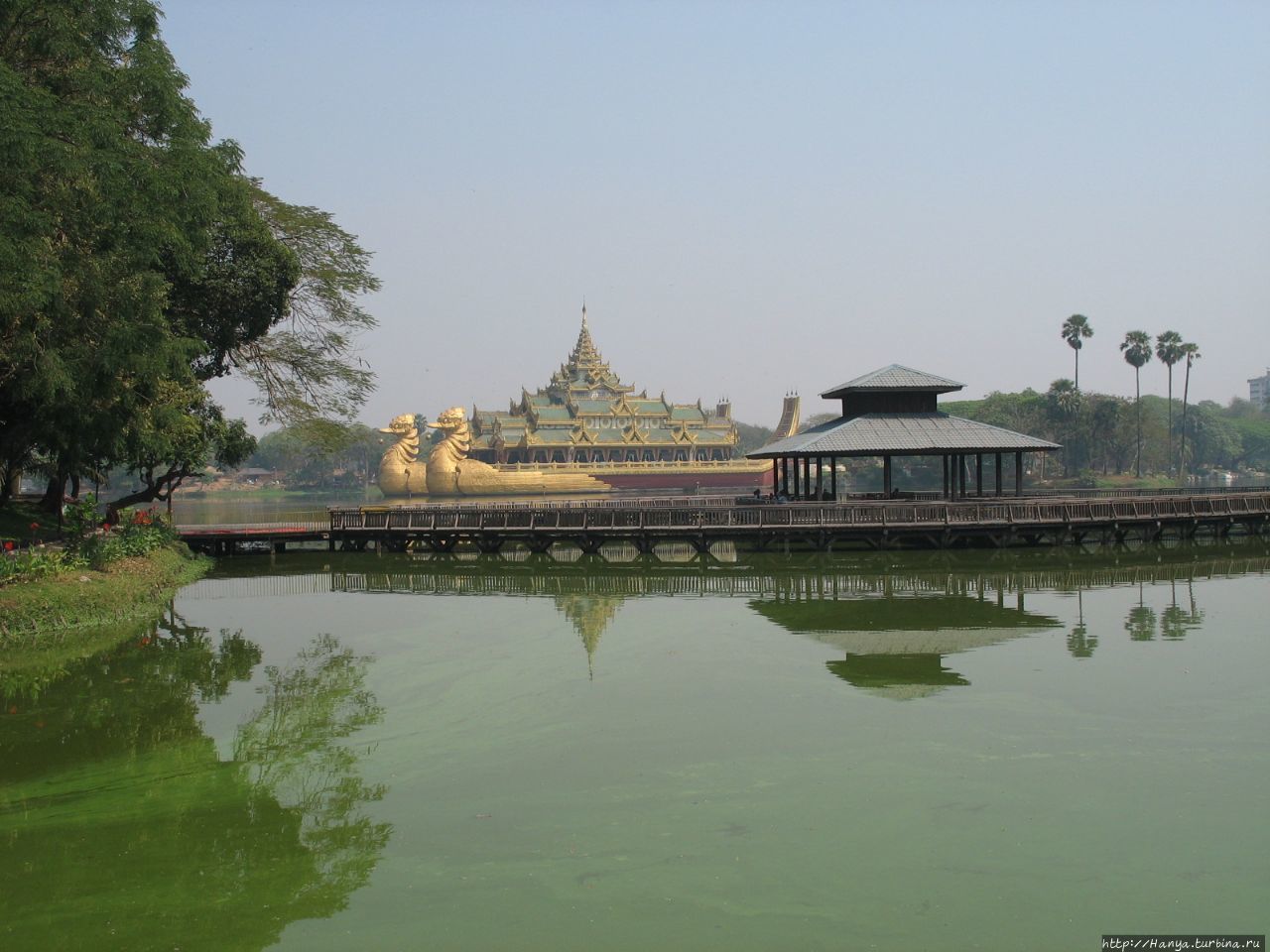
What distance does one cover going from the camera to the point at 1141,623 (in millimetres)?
18266

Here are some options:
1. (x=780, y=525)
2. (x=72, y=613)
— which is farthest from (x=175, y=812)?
(x=780, y=525)

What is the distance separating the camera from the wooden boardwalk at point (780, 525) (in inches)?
1160

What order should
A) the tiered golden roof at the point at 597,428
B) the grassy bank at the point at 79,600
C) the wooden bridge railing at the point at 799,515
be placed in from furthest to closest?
the tiered golden roof at the point at 597,428
the wooden bridge railing at the point at 799,515
the grassy bank at the point at 79,600

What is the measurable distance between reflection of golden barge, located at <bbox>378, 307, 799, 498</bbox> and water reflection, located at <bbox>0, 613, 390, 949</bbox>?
44.0m

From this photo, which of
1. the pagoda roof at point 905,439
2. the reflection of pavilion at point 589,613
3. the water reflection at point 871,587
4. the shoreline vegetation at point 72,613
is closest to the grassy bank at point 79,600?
the shoreline vegetation at point 72,613

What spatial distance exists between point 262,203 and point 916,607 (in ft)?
74.7

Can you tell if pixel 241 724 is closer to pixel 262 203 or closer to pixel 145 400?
pixel 145 400

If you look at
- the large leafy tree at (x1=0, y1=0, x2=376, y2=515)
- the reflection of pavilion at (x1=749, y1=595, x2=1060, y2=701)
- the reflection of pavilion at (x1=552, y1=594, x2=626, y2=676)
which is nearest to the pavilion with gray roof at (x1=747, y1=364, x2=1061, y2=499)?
the reflection of pavilion at (x1=749, y1=595, x2=1060, y2=701)

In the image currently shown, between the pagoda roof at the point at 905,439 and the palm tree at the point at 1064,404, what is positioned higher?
the palm tree at the point at 1064,404

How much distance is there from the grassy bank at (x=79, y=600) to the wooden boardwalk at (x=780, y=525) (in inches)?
342

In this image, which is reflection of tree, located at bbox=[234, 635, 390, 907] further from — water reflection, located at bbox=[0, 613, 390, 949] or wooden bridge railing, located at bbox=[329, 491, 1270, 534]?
wooden bridge railing, located at bbox=[329, 491, 1270, 534]

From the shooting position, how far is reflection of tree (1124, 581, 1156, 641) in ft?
55.8

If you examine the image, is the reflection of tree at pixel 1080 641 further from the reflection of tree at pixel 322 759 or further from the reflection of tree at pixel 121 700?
the reflection of tree at pixel 121 700

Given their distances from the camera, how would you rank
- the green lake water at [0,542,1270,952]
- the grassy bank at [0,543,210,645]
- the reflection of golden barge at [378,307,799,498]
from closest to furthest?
the green lake water at [0,542,1270,952]
the grassy bank at [0,543,210,645]
the reflection of golden barge at [378,307,799,498]
